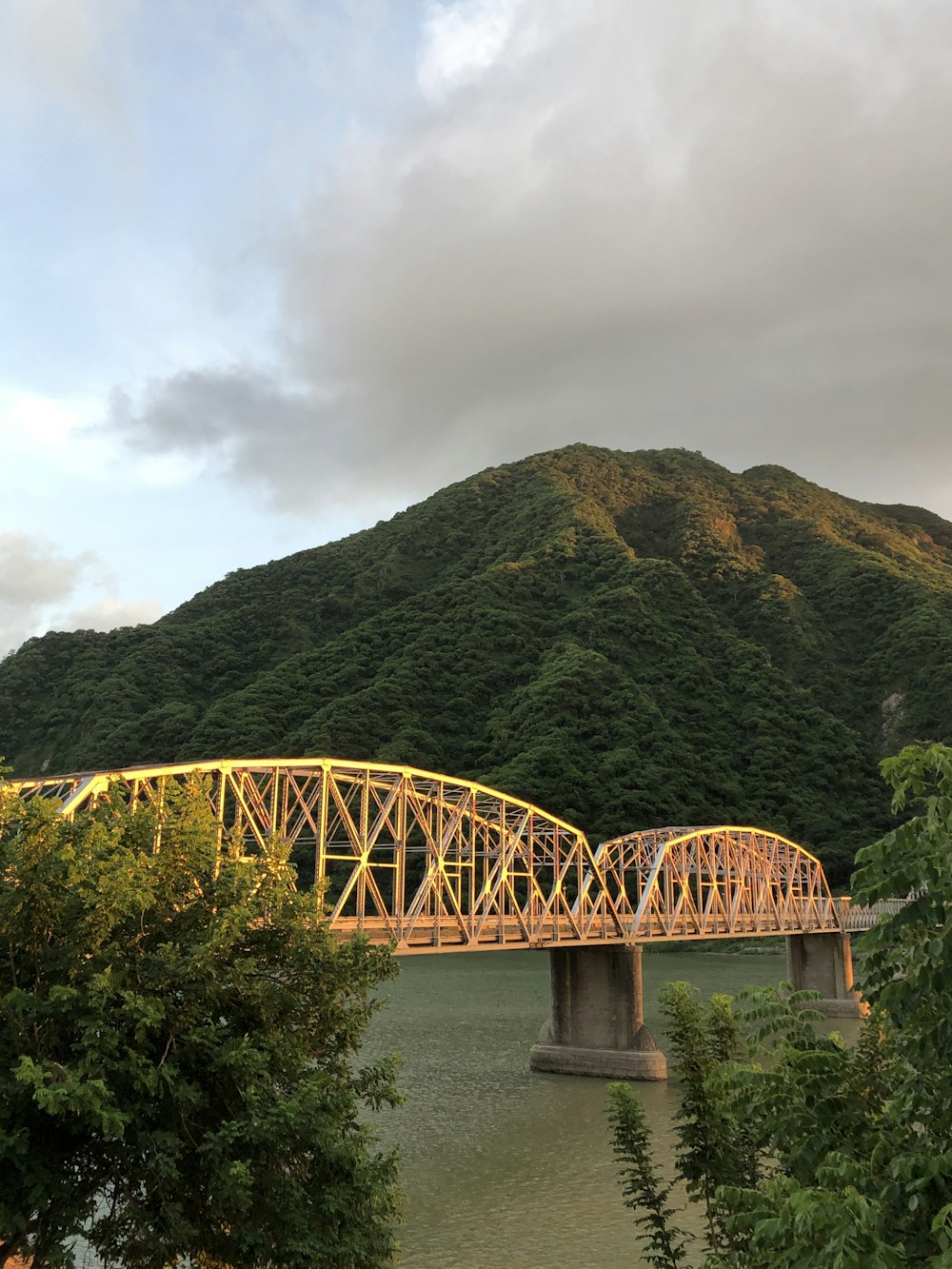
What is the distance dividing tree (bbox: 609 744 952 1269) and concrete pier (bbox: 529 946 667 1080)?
35.2m

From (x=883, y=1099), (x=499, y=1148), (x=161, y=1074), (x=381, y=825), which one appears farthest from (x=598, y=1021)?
(x=883, y=1099)

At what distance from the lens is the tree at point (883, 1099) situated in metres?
5.58

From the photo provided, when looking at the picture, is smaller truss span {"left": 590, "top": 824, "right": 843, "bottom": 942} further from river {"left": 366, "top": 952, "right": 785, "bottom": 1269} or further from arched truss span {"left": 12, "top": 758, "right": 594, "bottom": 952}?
arched truss span {"left": 12, "top": 758, "right": 594, "bottom": 952}

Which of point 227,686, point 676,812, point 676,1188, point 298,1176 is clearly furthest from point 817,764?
point 298,1176

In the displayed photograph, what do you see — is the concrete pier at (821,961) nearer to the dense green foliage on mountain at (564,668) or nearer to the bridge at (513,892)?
the bridge at (513,892)

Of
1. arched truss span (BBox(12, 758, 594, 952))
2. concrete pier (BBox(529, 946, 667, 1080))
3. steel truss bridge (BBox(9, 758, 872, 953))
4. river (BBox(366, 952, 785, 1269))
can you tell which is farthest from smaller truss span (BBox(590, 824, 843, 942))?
arched truss span (BBox(12, 758, 594, 952))

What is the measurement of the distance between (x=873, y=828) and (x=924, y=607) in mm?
42214

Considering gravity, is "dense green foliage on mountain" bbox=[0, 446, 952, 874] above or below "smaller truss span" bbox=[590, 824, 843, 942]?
above

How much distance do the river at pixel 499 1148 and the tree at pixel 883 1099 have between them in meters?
14.2

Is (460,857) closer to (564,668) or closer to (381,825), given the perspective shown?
(381,825)

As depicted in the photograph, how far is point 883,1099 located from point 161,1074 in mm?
8624

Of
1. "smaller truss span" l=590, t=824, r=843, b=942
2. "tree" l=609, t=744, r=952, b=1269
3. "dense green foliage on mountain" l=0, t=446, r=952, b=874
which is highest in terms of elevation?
"dense green foliage on mountain" l=0, t=446, r=952, b=874

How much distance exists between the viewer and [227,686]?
12862cm

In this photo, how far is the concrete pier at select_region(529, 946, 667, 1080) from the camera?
1641 inches
